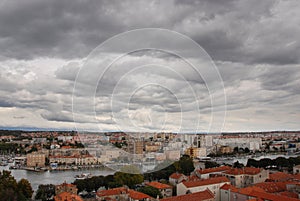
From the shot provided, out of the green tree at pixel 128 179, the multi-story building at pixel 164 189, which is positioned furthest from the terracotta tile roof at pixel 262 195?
the green tree at pixel 128 179

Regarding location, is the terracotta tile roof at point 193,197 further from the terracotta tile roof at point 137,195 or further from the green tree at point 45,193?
the green tree at point 45,193

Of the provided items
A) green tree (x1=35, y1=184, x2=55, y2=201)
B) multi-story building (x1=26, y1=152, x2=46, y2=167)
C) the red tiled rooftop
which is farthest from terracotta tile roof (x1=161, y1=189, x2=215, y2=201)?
multi-story building (x1=26, y1=152, x2=46, y2=167)

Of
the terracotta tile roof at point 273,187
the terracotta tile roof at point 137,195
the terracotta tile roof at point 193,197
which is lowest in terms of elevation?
the terracotta tile roof at point 137,195

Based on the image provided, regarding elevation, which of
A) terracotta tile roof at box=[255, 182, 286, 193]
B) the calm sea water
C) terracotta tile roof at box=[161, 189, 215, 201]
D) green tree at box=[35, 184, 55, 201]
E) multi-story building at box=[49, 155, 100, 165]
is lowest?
the calm sea water

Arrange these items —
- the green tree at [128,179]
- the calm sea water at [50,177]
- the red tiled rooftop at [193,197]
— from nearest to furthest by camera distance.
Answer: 1. the red tiled rooftop at [193,197]
2. the green tree at [128,179]
3. the calm sea water at [50,177]

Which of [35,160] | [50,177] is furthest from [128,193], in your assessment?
[35,160]

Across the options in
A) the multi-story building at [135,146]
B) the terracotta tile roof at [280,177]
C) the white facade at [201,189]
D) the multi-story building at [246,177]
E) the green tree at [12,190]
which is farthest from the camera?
the multi-story building at [135,146]

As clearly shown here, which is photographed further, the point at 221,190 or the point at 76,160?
the point at 76,160

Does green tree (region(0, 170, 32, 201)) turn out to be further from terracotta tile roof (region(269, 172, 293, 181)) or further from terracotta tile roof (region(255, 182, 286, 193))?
terracotta tile roof (region(269, 172, 293, 181))

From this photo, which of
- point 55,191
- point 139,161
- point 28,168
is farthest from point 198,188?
point 28,168

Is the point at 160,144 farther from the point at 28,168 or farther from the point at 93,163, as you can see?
the point at 28,168

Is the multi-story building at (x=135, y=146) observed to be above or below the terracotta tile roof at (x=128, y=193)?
above

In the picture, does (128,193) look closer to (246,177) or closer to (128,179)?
(128,179)
